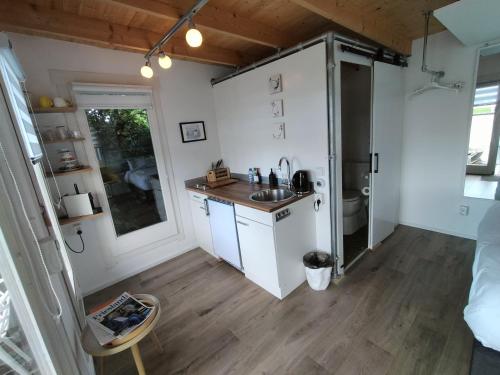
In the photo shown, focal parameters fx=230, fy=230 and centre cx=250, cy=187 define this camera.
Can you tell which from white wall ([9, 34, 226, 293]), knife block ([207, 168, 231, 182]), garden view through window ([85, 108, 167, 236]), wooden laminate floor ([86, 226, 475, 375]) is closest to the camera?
wooden laminate floor ([86, 226, 475, 375])

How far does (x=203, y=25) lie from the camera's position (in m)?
1.84

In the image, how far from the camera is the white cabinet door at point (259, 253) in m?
2.01

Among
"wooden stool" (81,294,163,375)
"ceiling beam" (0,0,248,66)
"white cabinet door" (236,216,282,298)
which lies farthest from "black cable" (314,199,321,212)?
"ceiling beam" (0,0,248,66)

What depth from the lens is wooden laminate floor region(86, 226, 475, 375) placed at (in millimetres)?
1521

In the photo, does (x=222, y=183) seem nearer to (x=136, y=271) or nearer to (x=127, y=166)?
(x=127, y=166)

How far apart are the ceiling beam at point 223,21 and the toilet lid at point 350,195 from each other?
6.30 ft

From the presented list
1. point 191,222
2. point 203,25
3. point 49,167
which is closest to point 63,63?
point 49,167

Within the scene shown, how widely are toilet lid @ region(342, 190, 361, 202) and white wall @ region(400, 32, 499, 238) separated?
2.20 feet

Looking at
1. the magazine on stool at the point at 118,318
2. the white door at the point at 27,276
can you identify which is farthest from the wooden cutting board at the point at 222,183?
the white door at the point at 27,276

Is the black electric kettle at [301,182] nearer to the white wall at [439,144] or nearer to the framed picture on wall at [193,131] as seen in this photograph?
the framed picture on wall at [193,131]

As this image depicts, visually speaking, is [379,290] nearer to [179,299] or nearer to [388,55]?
[179,299]

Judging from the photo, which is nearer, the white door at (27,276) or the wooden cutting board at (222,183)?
the white door at (27,276)

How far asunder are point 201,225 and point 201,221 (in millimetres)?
64

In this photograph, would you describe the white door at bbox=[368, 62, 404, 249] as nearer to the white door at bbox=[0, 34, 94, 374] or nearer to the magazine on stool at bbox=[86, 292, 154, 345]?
the magazine on stool at bbox=[86, 292, 154, 345]
